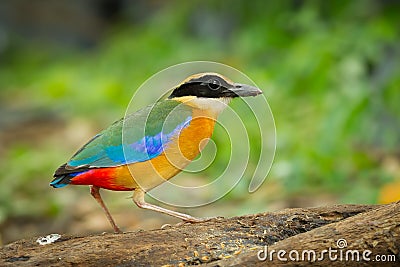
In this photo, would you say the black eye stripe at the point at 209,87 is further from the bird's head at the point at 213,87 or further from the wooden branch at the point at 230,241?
the wooden branch at the point at 230,241

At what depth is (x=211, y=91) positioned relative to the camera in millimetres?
3525

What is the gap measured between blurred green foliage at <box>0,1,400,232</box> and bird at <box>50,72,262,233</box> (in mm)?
2592

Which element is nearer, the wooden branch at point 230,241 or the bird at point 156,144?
the wooden branch at point 230,241

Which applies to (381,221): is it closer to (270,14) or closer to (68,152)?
(68,152)

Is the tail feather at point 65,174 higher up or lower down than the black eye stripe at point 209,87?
lower down

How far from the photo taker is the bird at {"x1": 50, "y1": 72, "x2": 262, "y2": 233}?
Answer: 11.4 feet

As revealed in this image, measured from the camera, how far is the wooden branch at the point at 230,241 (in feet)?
9.72

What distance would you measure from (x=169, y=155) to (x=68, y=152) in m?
6.00

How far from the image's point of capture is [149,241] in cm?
321

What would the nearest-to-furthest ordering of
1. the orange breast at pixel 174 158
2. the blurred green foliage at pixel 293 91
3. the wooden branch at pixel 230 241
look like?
the wooden branch at pixel 230 241, the orange breast at pixel 174 158, the blurred green foliage at pixel 293 91

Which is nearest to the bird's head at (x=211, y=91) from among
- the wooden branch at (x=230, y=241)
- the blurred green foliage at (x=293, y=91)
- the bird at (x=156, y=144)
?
the bird at (x=156, y=144)

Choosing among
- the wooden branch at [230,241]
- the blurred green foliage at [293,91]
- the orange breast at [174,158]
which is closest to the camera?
the wooden branch at [230,241]

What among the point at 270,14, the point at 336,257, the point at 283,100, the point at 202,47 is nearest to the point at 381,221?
the point at 336,257

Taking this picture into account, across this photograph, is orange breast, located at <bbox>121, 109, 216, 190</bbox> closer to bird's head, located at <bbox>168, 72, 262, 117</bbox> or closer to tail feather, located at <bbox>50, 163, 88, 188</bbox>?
bird's head, located at <bbox>168, 72, 262, 117</bbox>
